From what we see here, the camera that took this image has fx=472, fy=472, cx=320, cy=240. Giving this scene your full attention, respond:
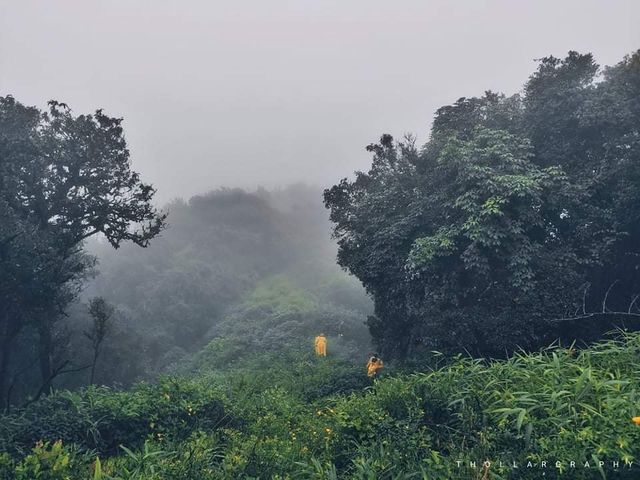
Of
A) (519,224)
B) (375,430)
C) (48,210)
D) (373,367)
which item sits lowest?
(373,367)

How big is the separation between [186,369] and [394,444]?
58.2 ft

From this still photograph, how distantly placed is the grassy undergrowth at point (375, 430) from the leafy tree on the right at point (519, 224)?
478 cm

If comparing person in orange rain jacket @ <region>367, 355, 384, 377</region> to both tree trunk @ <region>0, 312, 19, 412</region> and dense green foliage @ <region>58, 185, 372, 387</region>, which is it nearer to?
dense green foliage @ <region>58, 185, 372, 387</region>

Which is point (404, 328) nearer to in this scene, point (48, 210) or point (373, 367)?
point (373, 367)

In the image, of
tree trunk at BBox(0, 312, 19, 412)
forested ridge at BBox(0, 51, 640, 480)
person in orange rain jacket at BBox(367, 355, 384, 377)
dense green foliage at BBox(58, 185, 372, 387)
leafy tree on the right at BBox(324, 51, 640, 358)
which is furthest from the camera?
dense green foliage at BBox(58, 185, 372, 387)

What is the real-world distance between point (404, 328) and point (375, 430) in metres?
10.4

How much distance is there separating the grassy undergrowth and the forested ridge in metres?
0.04

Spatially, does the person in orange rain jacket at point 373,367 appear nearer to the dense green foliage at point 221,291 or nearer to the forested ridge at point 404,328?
the forested ridge at point 404,328

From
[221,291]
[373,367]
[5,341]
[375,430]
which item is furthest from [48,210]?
[221,291]

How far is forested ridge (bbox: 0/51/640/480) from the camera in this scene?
6.07 metres

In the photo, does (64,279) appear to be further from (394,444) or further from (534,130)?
(534,130)

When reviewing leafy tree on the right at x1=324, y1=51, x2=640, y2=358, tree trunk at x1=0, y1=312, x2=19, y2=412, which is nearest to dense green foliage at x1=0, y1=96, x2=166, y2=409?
tree trunk at x1=0, y1=312, x2=19, y2=412

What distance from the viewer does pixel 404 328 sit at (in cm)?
1703

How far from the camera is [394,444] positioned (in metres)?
6.34
